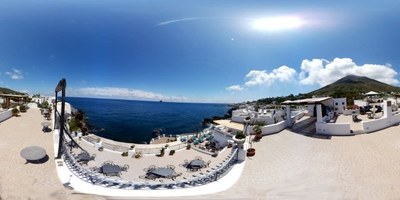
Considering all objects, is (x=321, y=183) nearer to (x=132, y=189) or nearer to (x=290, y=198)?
(x=290, y=198)

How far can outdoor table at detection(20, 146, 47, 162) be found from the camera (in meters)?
12.0

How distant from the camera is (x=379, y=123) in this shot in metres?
16.9

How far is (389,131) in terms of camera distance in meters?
16.2

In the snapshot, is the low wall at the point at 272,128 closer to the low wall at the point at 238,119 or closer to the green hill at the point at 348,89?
the low wall at the point at 238,119

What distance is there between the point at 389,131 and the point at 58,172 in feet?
68.1

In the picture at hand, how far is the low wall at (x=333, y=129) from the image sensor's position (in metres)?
15.9

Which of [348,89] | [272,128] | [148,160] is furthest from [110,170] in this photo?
[348,89]

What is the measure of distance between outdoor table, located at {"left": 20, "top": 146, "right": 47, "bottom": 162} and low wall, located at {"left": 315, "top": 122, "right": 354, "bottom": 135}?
58.4ft

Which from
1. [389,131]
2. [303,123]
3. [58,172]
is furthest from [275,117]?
[58,172]

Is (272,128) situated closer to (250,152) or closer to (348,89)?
(250,152)

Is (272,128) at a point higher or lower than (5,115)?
lower

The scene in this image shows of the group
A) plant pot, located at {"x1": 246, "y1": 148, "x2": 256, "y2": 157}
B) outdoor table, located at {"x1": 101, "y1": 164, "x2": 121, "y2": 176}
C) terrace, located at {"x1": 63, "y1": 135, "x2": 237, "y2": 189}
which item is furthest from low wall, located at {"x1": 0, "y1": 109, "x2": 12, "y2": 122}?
plant pot, located at {"x1": 246, "y1": 148, "x2": 256, "y2": 157}

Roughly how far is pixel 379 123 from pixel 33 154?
22.5 metres

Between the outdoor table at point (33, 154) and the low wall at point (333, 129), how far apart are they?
58.4 ft
